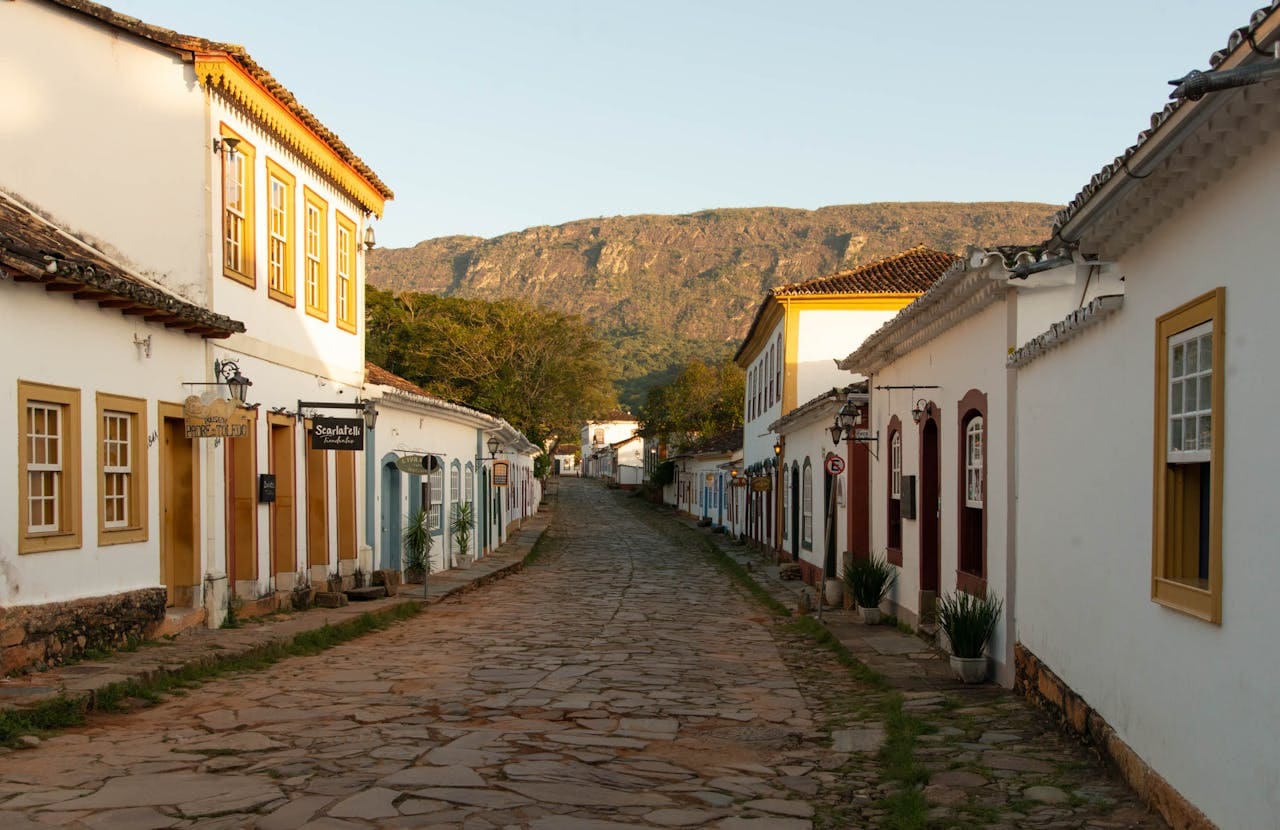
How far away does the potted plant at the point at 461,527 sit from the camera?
2664 centimetres

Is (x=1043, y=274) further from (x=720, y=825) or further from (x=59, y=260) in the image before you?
(x=59, y=260)

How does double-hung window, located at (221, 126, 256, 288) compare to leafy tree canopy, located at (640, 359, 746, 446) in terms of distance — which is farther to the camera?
leafy tree canopy, located at (640, 359, 746, 446)

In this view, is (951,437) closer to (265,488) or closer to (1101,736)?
(1101,736)

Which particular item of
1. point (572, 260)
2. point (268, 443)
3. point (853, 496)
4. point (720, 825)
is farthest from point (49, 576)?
point (572, 260)

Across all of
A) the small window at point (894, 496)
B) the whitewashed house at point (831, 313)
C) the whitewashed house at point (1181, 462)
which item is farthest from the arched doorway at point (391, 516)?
the whitewashed house at point (1181, 462)

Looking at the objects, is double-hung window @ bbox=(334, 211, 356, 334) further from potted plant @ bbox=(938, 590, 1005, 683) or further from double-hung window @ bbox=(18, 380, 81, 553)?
potted plant @ bbox=(938, 590, 1005, 683)

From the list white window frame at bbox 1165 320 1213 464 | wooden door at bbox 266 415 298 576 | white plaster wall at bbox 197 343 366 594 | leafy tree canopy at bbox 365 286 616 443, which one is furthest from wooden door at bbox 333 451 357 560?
leafy tree canopy at bbox 365 286 616 443

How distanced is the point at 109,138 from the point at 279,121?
2920 millimetres

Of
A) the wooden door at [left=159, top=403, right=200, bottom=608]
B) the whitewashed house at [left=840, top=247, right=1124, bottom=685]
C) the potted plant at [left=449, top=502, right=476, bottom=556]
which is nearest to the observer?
the whitewashed house at [left=840, top=247, right=1124, bottom=685]

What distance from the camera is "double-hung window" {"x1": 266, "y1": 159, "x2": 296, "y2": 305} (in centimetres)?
1623

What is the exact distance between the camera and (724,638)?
15.3 meters

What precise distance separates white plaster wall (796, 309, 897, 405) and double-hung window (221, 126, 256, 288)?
1640cm

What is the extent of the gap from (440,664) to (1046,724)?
20.1 ft

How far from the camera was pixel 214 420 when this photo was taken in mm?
13227
